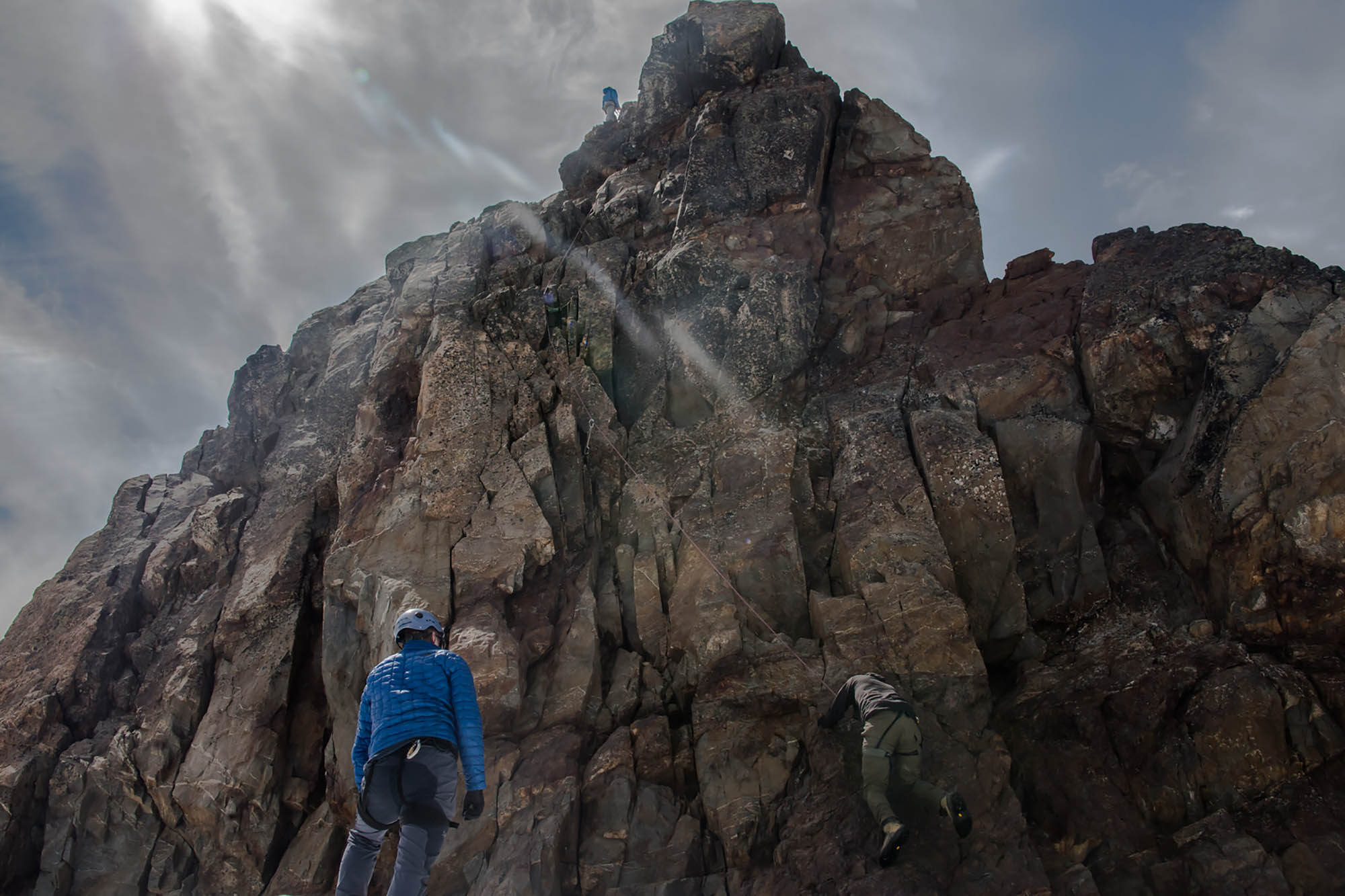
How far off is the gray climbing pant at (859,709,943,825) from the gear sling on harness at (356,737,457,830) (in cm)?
435

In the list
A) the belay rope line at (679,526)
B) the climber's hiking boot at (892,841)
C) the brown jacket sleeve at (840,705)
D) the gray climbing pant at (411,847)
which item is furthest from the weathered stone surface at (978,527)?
the gray climbing pant at (411,847)

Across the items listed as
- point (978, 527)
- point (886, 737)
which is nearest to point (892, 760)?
point (886, 737)

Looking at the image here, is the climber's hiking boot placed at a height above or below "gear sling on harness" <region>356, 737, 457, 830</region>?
below

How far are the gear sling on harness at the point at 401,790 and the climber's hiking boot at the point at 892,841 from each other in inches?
167

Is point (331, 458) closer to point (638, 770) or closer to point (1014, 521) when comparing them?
point (638, 770)

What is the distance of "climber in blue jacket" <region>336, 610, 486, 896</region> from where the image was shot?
6852mm

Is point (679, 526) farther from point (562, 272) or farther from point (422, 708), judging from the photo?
point (562, 272)

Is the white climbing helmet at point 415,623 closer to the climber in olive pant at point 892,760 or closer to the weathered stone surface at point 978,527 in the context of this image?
the climber in olive pant at point 892,760

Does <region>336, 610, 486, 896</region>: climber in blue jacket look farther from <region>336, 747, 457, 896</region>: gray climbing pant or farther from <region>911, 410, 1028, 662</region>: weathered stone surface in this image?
<region>911, 410, 1028, 662</region>: weathered stone surface

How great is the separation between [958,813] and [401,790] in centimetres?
548

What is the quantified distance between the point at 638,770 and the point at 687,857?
4.22ft

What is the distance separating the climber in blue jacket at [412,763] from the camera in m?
6.85

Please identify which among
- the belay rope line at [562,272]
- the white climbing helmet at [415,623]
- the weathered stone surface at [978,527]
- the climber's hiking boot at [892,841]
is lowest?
the climber's hiking boot at [892,841]

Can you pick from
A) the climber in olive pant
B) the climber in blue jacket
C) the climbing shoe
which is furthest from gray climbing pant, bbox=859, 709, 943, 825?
the climber in blue jacket
